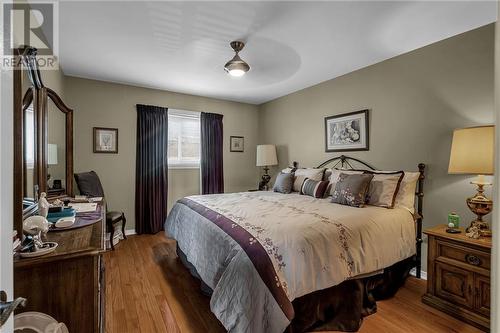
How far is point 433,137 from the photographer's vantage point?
8.64 feet

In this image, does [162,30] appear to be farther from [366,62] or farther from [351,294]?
[351,294]

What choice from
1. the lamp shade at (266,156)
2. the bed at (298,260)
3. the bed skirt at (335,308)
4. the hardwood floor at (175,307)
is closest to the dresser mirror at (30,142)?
the hardwood floor at (175,307)

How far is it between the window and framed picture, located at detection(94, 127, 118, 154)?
0.89 m

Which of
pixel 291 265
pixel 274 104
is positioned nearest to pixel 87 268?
pixel 291 265

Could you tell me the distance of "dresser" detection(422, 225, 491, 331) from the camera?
6.18 ft

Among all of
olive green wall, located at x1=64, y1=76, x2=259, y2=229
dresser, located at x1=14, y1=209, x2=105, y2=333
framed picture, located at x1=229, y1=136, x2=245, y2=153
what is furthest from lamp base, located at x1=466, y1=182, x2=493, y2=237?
olive green wall, located at x1=64, y1=76, x2=259, y2=229

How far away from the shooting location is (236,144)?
517 cm

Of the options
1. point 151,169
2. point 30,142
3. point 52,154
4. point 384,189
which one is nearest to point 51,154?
point 52,154

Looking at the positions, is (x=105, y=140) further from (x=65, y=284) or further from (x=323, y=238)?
(x=323, y=238)

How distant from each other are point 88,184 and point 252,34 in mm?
2860

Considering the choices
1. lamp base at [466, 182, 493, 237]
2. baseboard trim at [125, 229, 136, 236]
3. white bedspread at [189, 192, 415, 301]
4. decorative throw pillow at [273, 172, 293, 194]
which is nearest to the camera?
white bedspread at [189, 192, 415, 301]

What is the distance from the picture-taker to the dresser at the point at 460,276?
74.2 inches

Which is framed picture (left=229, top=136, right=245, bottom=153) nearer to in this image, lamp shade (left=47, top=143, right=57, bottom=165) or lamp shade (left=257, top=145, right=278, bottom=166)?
lamp shade (left=257, top=145, right=278, bottom=166)

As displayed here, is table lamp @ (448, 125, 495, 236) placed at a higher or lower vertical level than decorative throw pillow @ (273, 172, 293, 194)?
higher
